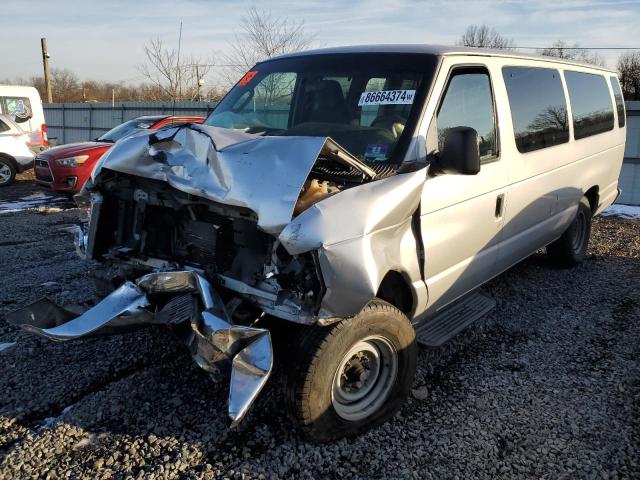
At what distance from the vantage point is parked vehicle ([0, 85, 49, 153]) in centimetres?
1470

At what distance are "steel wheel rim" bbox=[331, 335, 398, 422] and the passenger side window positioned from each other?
1.31m

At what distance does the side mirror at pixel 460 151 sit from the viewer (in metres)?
3.09

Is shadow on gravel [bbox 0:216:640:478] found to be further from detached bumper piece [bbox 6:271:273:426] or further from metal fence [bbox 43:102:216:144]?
metal fence [bbox 43:102:216:144]

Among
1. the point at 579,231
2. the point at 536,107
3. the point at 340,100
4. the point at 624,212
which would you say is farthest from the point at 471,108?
the point at 624,212

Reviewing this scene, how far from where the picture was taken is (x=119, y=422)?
3.05 metres

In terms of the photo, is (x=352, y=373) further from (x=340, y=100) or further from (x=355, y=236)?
(x=340, y=100)

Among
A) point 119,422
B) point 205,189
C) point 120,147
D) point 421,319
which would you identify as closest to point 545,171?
point 421,319

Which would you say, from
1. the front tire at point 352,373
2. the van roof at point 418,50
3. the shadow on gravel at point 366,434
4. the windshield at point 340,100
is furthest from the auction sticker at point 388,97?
the shadow on gravel at point 366,434

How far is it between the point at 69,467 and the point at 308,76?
287 cm

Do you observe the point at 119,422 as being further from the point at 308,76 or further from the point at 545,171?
the point at 545,171

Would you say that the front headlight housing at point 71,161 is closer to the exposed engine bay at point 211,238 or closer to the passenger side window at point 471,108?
the exposed engine bay at point 211,238

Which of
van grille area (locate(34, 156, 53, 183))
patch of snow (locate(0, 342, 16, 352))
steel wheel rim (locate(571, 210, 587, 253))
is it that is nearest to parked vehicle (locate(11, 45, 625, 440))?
patch of snow (locate(0, 342, 16, 352))

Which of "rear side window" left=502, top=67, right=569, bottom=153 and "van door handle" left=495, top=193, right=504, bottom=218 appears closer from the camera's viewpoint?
"van door handle" left=495, top=193, right=504, bottom=218

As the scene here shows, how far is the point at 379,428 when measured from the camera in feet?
10.1
